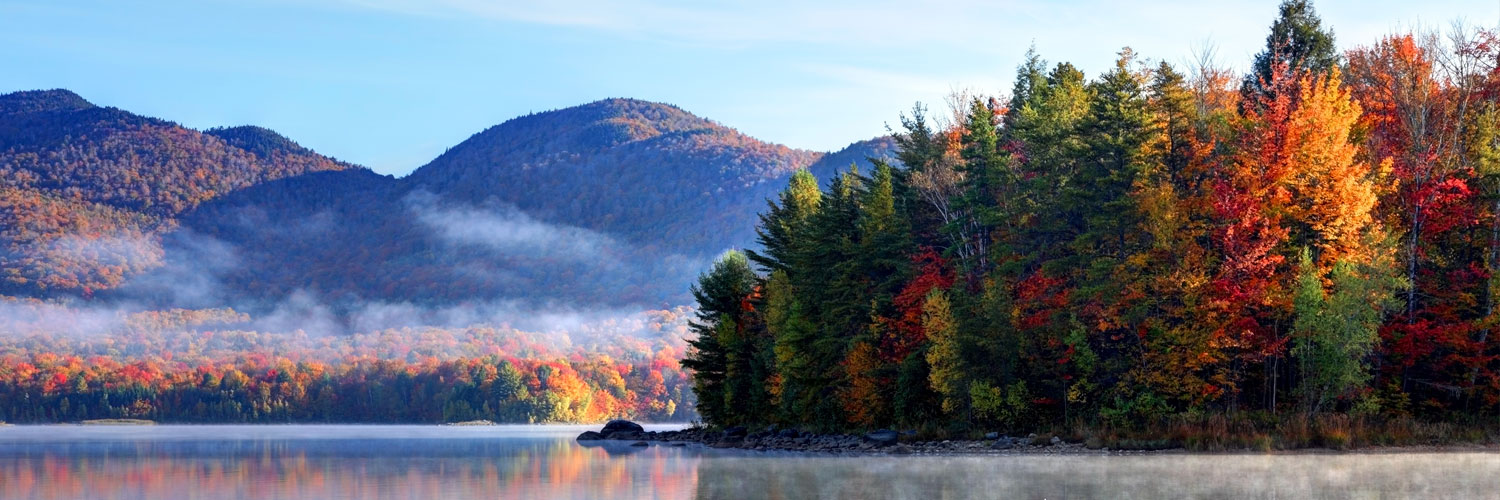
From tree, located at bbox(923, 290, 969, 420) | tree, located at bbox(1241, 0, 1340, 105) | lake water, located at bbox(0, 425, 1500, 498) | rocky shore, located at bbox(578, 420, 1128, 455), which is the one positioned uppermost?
tree, located at bbox(1241, 0, 1340, 105)

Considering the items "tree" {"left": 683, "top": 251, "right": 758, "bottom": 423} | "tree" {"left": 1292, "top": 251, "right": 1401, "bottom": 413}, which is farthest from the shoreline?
"tree" {"left": 1292, "top": 251, "right": 1401, "bottom": 413}

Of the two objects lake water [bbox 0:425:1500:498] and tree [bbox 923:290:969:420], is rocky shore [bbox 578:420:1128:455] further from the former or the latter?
lake water [bbox 0:425:1500:498]

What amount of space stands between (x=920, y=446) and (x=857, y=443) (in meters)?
6.37

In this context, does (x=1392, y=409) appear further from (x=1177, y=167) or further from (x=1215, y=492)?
(x=1215, y=492)

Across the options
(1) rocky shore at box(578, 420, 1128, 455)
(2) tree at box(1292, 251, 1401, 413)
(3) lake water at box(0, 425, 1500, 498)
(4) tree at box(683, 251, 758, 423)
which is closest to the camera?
(3) lake water at box(0, 425, 1500, 498)

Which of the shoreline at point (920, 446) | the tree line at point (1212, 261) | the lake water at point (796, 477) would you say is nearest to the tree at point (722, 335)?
the shoreline at point (920, 446)

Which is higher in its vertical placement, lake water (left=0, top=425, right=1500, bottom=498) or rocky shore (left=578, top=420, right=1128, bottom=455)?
lake water (left=0, top=425, right=1500, bottom=498)

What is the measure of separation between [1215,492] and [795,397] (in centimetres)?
5328

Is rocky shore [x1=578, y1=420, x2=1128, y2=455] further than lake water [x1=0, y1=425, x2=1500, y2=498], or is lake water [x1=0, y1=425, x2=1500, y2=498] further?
rocky shore [x1=578, y1=420, x2=1128, y2=455]

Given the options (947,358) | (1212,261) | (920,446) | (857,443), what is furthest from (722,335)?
(1212,261)

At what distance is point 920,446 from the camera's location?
216 ft

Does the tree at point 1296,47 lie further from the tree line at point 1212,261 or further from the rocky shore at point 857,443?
the rocky shore at point 857,443

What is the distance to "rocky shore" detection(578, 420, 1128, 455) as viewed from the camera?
6050 centimetres

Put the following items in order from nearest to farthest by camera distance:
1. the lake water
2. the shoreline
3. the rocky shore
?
the lake water < the shoreline < the rocky shore
